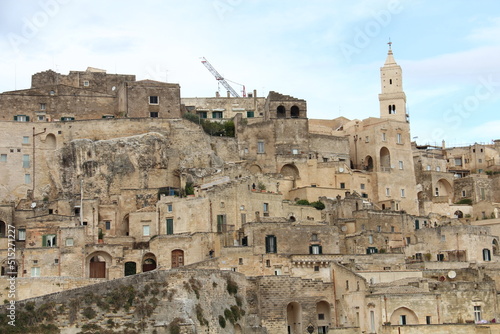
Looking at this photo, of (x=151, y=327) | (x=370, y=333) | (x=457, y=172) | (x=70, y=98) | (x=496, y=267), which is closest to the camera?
(x=151, y=327)

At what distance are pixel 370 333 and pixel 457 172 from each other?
158 ft

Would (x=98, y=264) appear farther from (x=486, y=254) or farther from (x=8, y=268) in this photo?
Result: (x=486, y=254)

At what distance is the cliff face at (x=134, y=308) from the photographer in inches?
1945

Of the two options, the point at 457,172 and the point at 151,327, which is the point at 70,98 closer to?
the point at 151,327

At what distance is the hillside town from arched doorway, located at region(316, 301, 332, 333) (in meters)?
0.09

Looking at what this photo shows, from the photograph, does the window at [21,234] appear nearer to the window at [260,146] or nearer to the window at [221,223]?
the window at [221,223]

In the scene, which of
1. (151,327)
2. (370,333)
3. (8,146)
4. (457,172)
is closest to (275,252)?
(370,333)

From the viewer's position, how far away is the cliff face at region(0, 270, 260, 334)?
49.4 meters

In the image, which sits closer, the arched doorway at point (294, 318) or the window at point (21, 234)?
the arched doorway at point (294, 318)

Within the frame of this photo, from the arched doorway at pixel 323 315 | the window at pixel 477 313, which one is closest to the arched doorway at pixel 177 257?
the arched doorway at pixel 323 315

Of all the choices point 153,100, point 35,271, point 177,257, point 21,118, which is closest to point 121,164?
point 153,100

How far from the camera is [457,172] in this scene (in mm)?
98938

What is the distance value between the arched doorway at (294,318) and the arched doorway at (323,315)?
1.35 m

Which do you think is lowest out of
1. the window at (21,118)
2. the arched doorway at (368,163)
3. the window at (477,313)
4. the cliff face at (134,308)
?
the window at (477,313)
